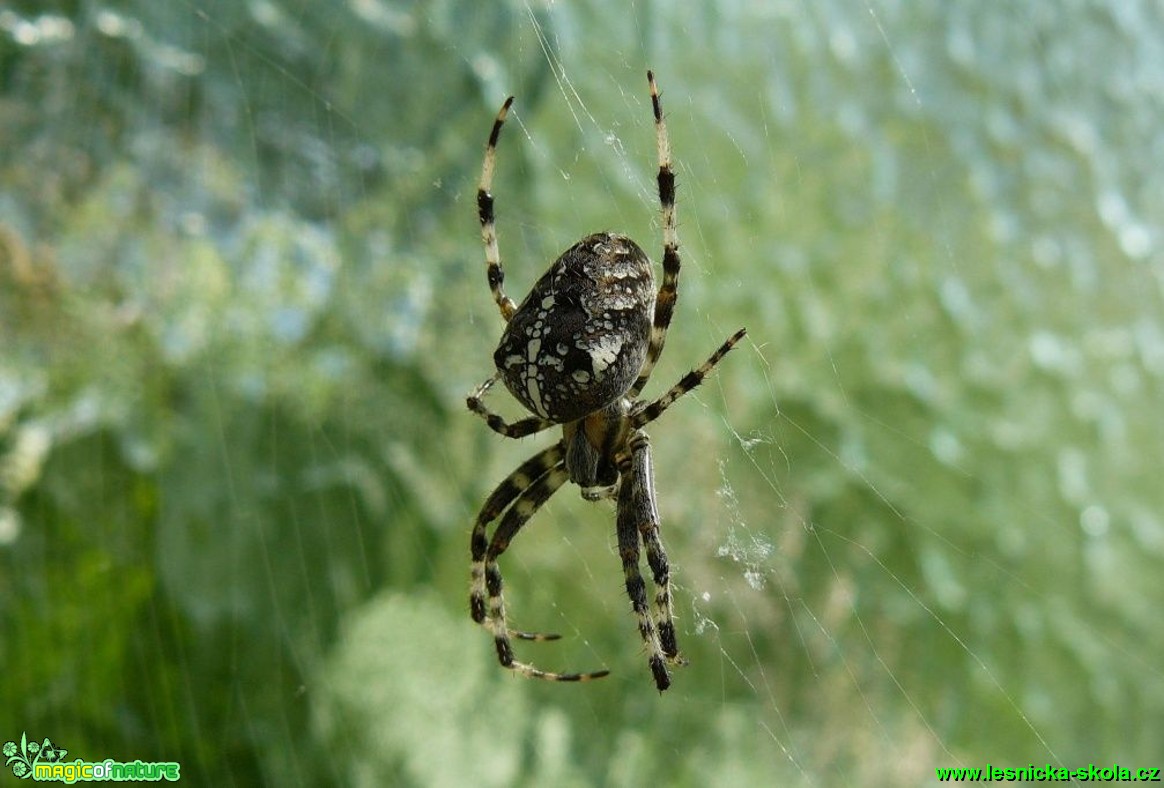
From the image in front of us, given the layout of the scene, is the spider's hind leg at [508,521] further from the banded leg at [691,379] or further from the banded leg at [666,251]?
the banded leg at [666,251]

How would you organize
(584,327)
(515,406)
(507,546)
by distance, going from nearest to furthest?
(584,327)
(507,546)
(515,406)

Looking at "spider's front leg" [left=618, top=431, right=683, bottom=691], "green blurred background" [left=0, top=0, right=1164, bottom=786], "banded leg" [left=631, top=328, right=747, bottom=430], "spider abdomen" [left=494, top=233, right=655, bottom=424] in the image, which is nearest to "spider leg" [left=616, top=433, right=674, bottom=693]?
"spider's front leg" [left=618, top=431, right=683, bottom=691]

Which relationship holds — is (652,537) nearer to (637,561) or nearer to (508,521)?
(637,561)

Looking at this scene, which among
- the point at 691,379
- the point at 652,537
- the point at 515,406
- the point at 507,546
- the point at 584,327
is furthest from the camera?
the point at 515,406

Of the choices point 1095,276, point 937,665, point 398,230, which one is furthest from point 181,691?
point 1095,276

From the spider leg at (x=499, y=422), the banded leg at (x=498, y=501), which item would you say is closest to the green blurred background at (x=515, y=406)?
the banded leg at (x=498, y=501)

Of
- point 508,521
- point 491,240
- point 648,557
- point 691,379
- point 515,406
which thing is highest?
point 515,406

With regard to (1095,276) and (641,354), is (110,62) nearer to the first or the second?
(641,354)

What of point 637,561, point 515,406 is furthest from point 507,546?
point 515,406
